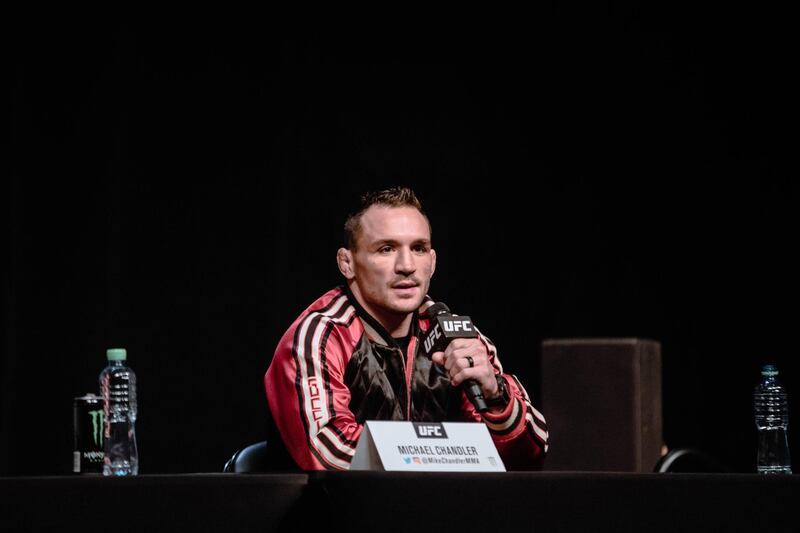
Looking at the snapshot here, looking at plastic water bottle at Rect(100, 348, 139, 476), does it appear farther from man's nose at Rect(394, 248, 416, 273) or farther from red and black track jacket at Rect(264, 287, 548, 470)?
man's nose at Rect(394, 248, 416, 273)

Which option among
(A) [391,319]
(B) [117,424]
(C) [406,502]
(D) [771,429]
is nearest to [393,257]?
(A) [391,319]

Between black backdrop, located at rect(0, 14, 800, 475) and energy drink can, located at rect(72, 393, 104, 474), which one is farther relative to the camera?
black backdrop, located at rect(0, 14, 800, 475)

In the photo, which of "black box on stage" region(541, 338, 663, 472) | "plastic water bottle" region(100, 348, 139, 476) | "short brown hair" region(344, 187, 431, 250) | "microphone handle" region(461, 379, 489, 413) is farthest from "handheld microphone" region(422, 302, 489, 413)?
"black box on stage" region(541, 338, 663, 472)

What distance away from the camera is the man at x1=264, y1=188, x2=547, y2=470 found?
2.20 meters

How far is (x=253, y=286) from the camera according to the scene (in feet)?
12.3

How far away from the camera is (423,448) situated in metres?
1.69

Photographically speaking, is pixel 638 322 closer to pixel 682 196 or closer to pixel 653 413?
pixel 682 196

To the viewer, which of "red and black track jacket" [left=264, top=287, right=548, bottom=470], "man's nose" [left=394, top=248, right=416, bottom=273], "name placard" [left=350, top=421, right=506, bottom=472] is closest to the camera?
"name placard" [left=350, top=421, right=506, bottom=472]

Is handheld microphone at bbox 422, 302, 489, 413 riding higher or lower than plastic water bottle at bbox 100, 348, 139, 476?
higher

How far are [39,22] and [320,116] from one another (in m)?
0.97

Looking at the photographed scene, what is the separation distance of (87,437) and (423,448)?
64cm

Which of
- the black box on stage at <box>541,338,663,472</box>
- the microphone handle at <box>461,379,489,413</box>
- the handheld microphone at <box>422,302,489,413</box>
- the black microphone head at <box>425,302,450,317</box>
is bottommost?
the black box on stage at <box>541,338,663,472</box>

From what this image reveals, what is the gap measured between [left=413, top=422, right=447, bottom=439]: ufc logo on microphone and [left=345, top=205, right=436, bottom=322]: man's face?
0.66m

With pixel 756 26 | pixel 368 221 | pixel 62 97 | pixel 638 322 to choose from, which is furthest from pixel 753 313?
pixel 62 97
